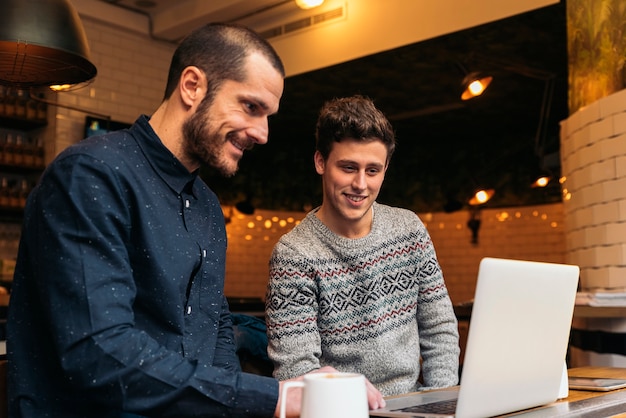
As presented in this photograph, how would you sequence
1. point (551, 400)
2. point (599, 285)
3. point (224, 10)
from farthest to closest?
point (224, 10) < point (599, 285) < point (551, 400)

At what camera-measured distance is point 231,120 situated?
164 centimetres

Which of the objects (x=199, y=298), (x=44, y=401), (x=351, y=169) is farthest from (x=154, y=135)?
(x=351, y=169)

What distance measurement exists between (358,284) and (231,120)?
79cm

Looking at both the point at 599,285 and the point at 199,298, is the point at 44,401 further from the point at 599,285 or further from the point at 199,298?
the point at 599,285

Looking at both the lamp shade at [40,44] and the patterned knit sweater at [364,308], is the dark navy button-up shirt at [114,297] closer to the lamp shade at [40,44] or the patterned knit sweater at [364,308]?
the patterned knit sweater at [364,308]

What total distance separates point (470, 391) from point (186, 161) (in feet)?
2.57

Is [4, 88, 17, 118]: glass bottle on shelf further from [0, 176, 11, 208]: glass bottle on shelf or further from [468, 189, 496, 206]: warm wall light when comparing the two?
[468, 189, 496, 206]: warm wall light

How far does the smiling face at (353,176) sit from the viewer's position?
2.22 metres

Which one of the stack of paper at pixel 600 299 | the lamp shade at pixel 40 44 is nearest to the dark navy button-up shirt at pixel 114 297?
the lamp shade at pixel 40 44

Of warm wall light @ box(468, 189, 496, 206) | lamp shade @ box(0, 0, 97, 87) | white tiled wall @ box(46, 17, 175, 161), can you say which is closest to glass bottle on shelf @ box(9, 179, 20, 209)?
white tiled wall @ box(46, 17, 175, 161)

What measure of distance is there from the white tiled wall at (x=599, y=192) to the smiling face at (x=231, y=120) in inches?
111

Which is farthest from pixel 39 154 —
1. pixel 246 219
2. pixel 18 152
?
pixel 246 219

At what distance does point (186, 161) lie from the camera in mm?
1699

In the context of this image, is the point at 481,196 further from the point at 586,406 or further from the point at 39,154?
the point at 586,406
